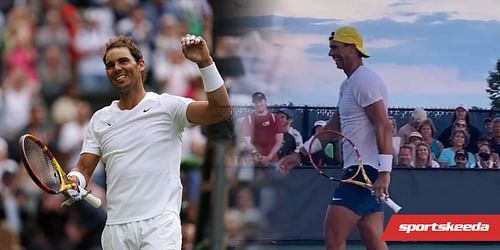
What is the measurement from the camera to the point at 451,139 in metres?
3.82

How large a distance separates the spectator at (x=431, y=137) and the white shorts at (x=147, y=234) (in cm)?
165

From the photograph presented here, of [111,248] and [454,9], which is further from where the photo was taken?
[454,9]

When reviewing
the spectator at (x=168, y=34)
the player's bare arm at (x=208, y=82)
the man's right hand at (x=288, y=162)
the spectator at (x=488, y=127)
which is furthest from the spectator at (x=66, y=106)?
the player's bare arm at (x=208, y=82)

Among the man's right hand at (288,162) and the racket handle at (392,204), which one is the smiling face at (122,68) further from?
the racket handle at (392,204)

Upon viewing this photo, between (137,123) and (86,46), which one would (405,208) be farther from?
(86,46)

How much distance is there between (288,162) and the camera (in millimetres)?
3787

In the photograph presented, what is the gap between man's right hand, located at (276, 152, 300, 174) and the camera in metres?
3.78

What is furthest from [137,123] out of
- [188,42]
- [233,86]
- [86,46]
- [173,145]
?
[86,46]

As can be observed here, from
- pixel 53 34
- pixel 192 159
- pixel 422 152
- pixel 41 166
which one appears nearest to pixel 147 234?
pixel 41 166

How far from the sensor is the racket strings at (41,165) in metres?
2.80

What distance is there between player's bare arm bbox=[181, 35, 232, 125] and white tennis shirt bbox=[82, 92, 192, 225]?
0.12 meters

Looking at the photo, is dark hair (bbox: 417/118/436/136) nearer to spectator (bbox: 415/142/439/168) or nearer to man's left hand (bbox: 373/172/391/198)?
spectator (bbox: 415/142/439/168)


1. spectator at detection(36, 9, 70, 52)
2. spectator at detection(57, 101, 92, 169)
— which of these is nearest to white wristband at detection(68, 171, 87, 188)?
spectator at detection(57, 101, 92, 169)

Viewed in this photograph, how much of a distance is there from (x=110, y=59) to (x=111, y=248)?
1.87 feet
